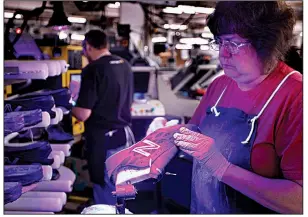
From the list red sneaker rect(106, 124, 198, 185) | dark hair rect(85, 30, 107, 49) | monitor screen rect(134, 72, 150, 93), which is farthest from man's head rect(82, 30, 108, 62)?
red sneaker rect(106, 124, 198, 185)

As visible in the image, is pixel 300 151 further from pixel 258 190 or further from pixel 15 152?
pixel 15 152

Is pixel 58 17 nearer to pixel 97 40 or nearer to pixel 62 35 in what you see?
pixel 97 40

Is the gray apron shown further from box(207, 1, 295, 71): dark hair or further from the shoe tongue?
the shoe tongue

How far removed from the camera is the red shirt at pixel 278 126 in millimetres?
1792

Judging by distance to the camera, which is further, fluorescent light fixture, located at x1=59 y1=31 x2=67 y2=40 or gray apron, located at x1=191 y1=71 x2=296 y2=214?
fluorescent light fixture, located at x1=59 y1=31 x2=67 y2=40

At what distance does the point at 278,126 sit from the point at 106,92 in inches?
87.6

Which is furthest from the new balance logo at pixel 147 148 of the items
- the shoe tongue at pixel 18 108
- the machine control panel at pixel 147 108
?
the machine control panel at pixel 147 108

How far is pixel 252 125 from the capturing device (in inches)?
74.9

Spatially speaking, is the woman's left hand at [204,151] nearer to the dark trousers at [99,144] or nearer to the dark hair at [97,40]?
the dark trousers at [99,144]

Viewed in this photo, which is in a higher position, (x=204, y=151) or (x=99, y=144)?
(x=204, y=151)

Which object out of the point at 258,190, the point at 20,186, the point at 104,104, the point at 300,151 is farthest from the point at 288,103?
the point at 104,104

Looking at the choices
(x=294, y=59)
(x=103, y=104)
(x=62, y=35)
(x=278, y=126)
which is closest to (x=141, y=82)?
(x=62, y=35)

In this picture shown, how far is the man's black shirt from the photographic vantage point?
386 cm

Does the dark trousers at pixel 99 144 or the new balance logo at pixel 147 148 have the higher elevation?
the new balance logo at pixel 147 148
